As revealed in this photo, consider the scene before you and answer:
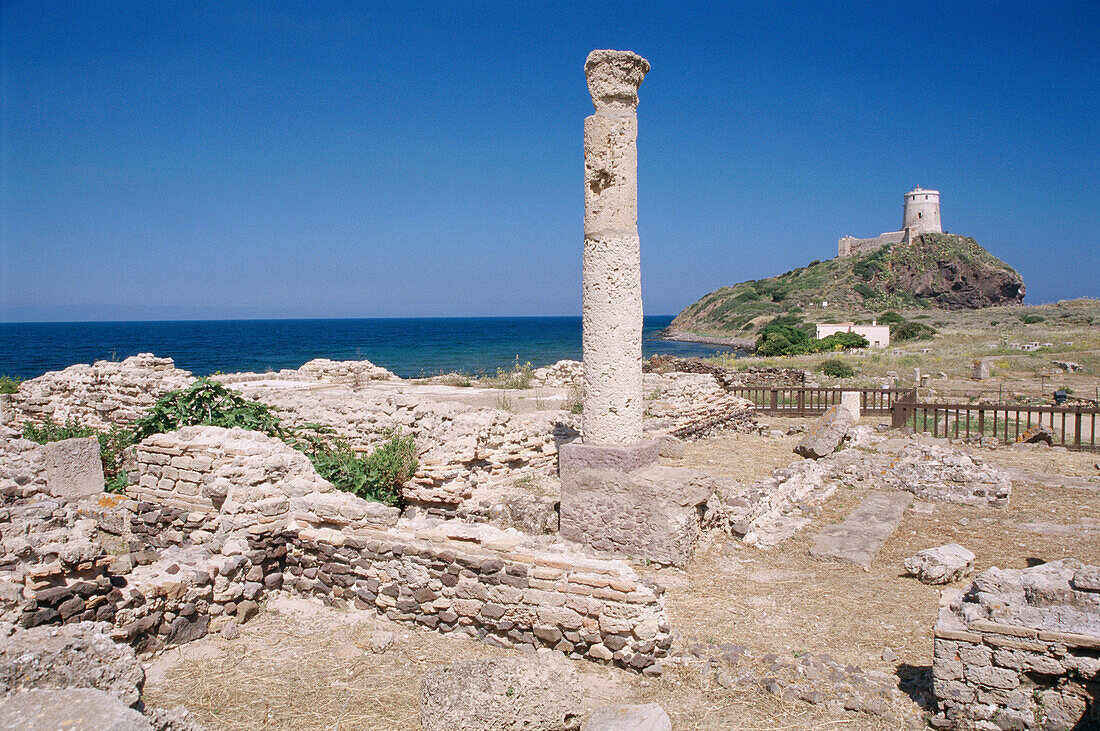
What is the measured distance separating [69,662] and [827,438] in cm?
1098

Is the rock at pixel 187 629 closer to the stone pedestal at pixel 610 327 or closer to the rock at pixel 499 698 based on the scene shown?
the rock at pixel 499 698

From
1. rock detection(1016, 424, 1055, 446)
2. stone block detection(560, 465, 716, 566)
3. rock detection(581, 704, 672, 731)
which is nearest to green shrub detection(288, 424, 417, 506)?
stone block detection(560, 465, 716, 566)

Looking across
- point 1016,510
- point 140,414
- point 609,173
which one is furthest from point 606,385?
point 140,414

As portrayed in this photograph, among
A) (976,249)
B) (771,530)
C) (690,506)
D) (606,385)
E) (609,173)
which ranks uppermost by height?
(976,249)

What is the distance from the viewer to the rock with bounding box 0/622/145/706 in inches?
118

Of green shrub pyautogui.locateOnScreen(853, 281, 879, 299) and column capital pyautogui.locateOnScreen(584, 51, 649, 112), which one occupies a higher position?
green shrub pyautogui.locateOnScreen(853, 281, 879, 299)

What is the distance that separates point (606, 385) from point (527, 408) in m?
8.63

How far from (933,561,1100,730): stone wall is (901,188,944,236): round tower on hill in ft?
324

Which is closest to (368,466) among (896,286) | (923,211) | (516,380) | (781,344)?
(516,380)

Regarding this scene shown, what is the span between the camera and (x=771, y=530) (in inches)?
293

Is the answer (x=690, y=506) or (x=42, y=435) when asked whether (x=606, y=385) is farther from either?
(x=42, y=435)

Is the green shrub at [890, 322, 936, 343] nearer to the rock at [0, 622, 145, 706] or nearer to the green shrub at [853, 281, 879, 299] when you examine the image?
the green shrub at [853, 281, 879, 299]

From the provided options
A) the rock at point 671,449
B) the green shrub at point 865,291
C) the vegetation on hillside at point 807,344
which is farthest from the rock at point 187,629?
the green shrub at point 865,291

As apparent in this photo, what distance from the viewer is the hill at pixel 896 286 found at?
75.9 metres
